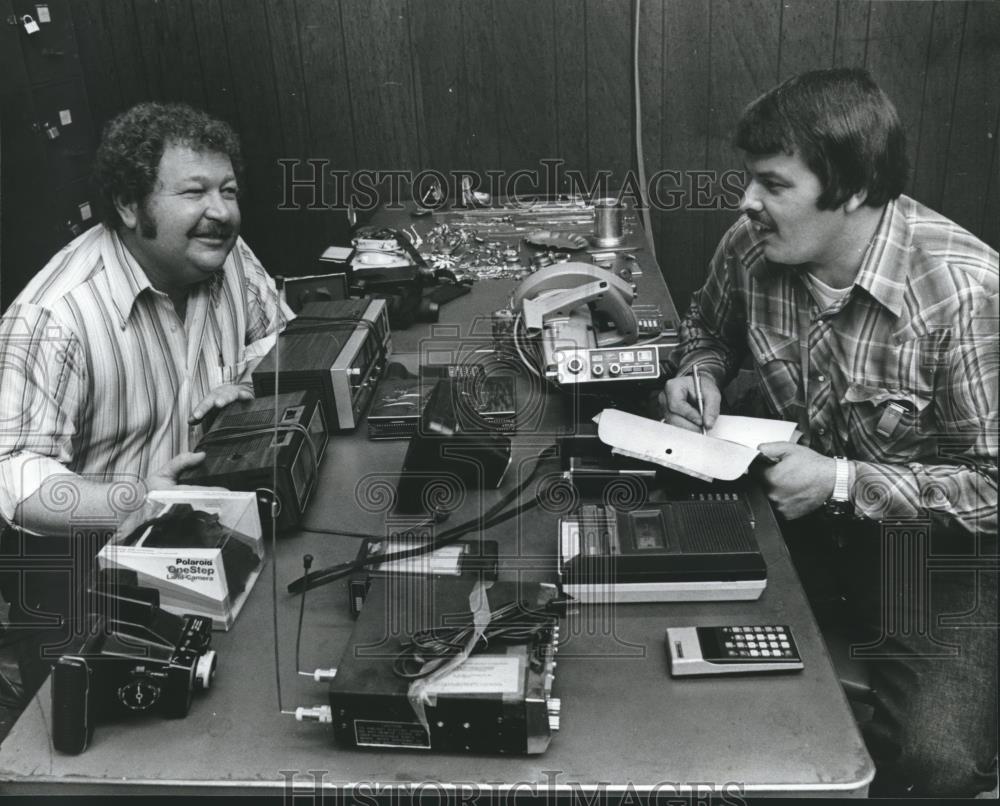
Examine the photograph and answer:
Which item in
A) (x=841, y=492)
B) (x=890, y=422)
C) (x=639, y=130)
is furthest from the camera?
(x=639, y=130)

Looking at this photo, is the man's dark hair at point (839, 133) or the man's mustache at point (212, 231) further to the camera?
the man's mustache at point (212, 231)

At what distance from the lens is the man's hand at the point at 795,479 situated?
1583mm

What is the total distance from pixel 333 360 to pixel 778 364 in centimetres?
91

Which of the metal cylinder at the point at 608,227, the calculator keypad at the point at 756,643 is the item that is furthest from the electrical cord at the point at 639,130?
the calculator keypad at the point at 756,643

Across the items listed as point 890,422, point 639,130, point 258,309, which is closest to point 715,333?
point 890,422

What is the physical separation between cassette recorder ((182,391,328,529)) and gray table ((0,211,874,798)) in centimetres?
22

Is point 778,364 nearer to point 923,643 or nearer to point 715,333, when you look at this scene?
point 715,333

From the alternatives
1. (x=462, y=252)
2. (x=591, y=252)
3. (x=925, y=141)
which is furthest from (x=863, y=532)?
(x=925, y=141)

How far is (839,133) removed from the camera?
1687mm

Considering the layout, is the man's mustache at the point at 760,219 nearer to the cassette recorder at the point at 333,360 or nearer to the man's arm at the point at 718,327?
the man's arm at the point at 718,327

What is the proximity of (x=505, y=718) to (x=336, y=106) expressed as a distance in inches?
125

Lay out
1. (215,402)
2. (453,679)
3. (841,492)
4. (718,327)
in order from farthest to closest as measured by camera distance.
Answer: (718,327) < (215,402) < (841,492) < (453,679)

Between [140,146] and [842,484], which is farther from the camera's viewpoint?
[140,146]

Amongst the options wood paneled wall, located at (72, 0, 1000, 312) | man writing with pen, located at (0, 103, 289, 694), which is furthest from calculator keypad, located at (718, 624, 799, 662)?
wood paneled wall, located at (72, 0, 1000, 312)
